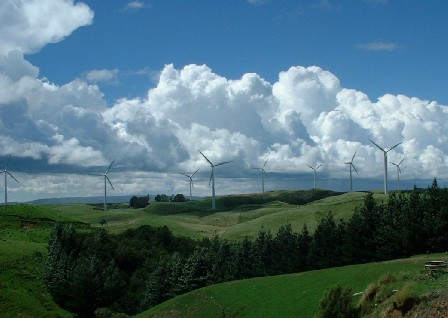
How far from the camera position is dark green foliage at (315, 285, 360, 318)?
35.5 meters

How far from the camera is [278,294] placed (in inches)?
2221

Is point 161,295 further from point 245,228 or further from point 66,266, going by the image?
point 245,228

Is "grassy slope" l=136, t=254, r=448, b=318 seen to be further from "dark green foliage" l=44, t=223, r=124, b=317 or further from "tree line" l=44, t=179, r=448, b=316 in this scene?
"dark green foliage" l=44, t=223, r=124, b=317

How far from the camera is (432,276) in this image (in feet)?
129

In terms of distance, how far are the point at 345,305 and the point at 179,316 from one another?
102 feet

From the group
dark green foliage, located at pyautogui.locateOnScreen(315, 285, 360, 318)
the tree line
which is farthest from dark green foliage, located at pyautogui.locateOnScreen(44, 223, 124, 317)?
dark green foliage, located at pyautogui.locateOnScreen(315, 285, 360, 318)

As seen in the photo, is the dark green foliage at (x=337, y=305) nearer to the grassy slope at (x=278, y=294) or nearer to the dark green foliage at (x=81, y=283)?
the grassy slope at (x=278, y=294)

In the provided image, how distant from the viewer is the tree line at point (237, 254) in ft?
243

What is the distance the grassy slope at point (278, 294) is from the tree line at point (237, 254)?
46.2 feet

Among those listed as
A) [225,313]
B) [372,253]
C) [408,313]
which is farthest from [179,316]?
[408,313]

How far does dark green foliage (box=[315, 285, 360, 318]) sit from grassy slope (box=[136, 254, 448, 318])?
4628 millimetres

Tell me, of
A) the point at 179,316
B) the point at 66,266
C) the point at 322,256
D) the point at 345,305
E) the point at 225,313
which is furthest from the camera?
the point at 66,266

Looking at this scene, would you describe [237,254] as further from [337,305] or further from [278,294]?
[337,305]

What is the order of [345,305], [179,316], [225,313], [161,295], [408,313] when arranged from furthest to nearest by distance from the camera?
[161,295] < [179,316] < [225,313] < [345,305] < [408,313]
